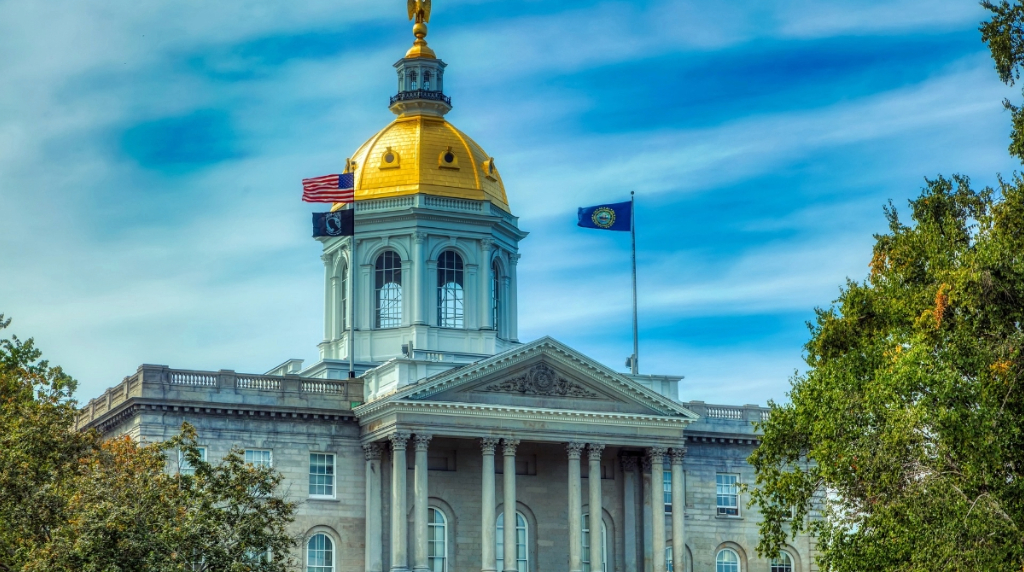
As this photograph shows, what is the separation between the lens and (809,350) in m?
51.3

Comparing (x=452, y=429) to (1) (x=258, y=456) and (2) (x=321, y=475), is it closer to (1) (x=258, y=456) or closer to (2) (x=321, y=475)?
(2) (x=321, y=475)

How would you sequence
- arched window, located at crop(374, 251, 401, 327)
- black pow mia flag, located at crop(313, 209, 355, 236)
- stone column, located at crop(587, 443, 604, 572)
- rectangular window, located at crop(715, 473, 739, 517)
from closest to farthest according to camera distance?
1. stone column, located at crop(587, 443, 604, 572)
2. black pow mia flag, located at crop(313, 209, 355, 236)
3. rectangular window, located at crop(715, 473, 739, 517)
4. arched window, located at crop(374, 251, 401, 327)

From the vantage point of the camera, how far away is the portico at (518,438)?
2491 inches

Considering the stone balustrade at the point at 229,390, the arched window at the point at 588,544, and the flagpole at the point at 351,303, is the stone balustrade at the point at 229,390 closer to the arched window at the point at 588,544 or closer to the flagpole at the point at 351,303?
the flagpole at the point at 351,303

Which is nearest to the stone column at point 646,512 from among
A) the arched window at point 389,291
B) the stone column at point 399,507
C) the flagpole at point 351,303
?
the stone column at point 399,507

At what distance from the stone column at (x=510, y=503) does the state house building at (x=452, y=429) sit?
81 mm

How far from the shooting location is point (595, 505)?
6569 cm

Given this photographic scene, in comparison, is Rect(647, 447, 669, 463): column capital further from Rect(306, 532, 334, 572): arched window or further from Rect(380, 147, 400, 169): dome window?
Rect(380, 147, 400, 169): dome window

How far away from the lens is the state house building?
63.9 meters

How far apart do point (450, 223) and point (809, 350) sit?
2500 centimetres

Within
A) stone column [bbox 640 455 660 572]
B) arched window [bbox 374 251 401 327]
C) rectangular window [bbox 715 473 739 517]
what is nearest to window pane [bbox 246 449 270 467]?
arched window [bbox 374 251 401 327]

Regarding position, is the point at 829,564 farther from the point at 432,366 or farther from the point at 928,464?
the point at 432,366

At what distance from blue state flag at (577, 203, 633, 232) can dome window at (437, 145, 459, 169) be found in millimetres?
6619

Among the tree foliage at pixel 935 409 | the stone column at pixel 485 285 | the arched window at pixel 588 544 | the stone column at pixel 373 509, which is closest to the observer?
the tree foliage at pixel 935 409
